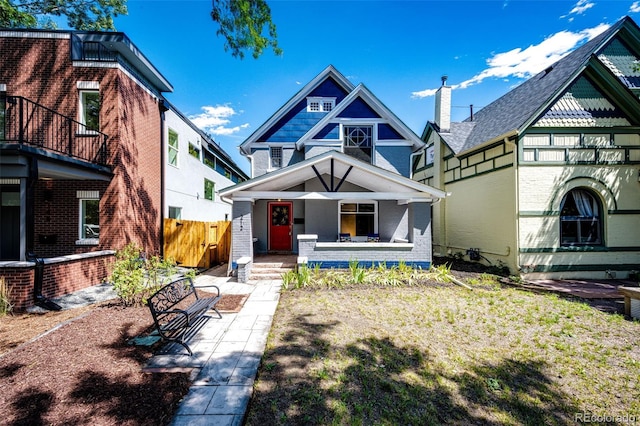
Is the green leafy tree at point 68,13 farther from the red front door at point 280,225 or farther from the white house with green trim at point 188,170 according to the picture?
the red front door at point 280,225

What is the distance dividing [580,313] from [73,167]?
47.1ft

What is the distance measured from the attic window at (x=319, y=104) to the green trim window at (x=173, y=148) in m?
7.10

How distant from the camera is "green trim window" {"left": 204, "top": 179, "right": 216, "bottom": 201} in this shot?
17.0 metres

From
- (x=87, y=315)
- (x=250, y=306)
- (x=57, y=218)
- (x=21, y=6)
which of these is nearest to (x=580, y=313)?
(x=250, y=306)

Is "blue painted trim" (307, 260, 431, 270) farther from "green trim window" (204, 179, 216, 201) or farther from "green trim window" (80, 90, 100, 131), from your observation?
"green trim window" (204, 179, 216, 201)

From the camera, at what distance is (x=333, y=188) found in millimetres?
10219

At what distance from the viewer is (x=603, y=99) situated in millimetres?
9766

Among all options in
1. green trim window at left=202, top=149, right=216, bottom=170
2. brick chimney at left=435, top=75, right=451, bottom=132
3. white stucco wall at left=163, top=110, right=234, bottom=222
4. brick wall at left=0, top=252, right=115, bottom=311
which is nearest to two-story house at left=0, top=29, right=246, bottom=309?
brick wall at left=0, top=252, right=115, bottom=311

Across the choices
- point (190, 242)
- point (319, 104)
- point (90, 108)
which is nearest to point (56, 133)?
point (90, 108)

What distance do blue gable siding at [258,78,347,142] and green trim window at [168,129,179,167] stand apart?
14.1ft

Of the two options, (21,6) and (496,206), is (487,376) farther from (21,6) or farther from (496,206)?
(21,6)

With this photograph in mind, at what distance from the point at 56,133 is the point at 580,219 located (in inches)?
776

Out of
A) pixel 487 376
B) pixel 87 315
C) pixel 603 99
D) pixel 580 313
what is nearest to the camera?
pixel 487 376

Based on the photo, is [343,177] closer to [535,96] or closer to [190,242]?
[190,242]
